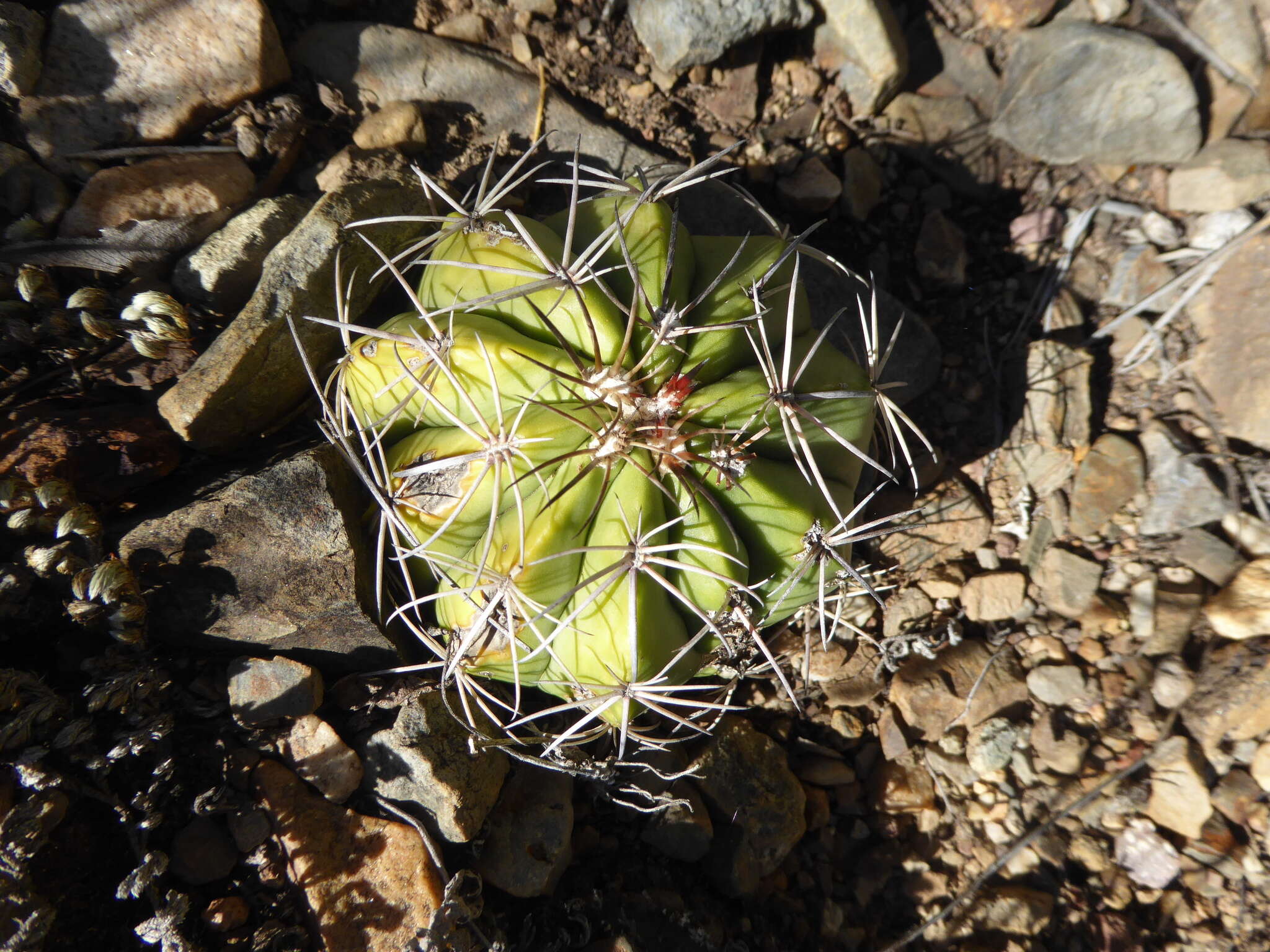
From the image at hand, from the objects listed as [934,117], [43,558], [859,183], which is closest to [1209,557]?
[859,183]

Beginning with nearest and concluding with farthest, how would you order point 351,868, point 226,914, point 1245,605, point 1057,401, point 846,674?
1. point 226,914
2. point 351,868
3. point 1245,605
4. point 846,674
5. point 1057,401

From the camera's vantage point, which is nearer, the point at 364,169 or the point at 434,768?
the point at 434,768

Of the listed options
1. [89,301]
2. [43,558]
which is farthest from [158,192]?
[43,558]

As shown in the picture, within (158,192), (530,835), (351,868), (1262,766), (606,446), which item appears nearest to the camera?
(606,446)

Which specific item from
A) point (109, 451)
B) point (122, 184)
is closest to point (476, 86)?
point (122, 184)

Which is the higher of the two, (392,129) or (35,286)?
(392,129)

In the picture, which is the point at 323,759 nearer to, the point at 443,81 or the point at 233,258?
the point at 233,258

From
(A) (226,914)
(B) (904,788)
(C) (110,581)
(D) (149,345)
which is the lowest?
(B) (904,788)
